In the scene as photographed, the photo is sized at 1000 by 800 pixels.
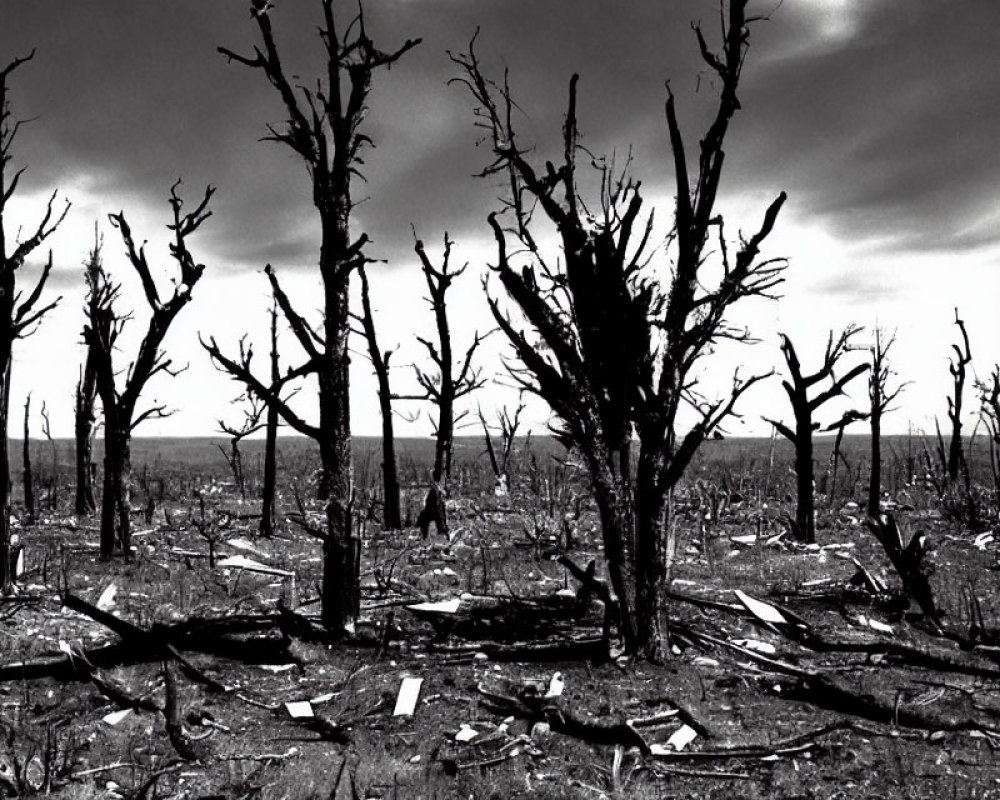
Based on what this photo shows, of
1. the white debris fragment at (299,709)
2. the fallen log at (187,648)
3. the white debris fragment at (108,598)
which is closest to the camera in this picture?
the white debris fragment at (299,709)

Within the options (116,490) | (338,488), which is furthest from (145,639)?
(116,490)

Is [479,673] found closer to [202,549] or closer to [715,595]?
[715,595]

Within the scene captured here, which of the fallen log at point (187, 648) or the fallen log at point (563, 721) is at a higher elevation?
the fallen log at point (187, 648)

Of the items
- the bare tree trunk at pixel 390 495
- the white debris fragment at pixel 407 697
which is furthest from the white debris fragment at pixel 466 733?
the bare tree trunk at pixel 390 495

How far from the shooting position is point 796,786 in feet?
16.5

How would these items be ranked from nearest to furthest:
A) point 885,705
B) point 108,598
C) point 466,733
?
point 466,733, point 885,705, point 108,598

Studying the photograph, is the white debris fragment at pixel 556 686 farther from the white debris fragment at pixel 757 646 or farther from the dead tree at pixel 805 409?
the dead tree at pixel 805 409

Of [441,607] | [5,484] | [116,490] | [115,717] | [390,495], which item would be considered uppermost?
[5,484]

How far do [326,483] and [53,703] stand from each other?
9.57 feet

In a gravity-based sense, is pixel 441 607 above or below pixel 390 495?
below

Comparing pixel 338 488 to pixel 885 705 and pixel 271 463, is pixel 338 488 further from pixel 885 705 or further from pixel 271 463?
pixel 271 463

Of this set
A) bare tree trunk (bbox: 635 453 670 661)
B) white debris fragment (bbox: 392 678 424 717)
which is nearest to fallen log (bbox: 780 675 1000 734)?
bare tree trunk (bbox: 635 453 670 661)

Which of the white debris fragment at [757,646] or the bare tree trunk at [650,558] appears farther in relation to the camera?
the white debris fragment at [757,646]

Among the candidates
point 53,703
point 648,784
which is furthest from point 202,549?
point 648,784
